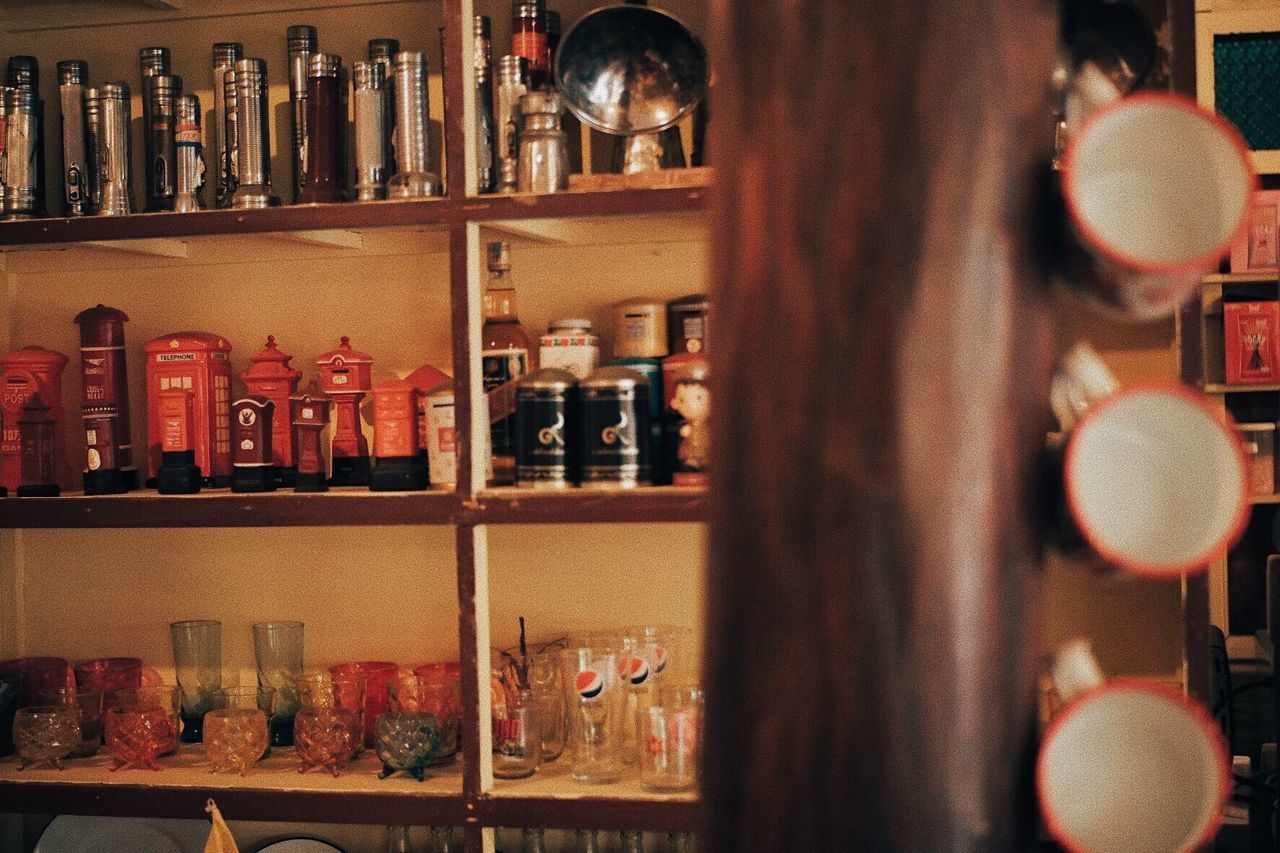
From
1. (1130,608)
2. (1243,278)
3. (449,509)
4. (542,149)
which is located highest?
(542,149)

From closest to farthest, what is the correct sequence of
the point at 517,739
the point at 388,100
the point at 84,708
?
the point at 517,739
the point at 388,100
the point at 84,708

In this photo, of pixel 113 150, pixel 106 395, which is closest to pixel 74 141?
pixel 113 150

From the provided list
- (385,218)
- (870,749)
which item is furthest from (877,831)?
(385,218)

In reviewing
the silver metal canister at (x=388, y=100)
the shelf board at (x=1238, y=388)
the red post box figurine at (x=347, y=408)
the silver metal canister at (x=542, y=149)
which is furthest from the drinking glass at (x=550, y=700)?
the shelf board at (x=1238, y=388)

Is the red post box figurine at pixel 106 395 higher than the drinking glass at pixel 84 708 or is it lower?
higher

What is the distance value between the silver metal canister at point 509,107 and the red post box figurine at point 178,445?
0.73 meters

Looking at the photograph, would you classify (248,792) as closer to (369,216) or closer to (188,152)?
(369,216)

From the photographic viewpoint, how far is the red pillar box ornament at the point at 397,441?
237 cm

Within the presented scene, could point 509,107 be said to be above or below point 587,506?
above

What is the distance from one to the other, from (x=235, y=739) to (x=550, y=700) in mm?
558

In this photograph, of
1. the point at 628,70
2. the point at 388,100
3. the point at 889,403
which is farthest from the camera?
the point at 388,100

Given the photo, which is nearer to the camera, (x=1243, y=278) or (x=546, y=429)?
(x=546, y=429)

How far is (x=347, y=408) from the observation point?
98.0 inches

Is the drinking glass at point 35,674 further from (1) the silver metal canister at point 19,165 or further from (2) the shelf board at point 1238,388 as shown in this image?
(2) the shelf board at point 1238,388
